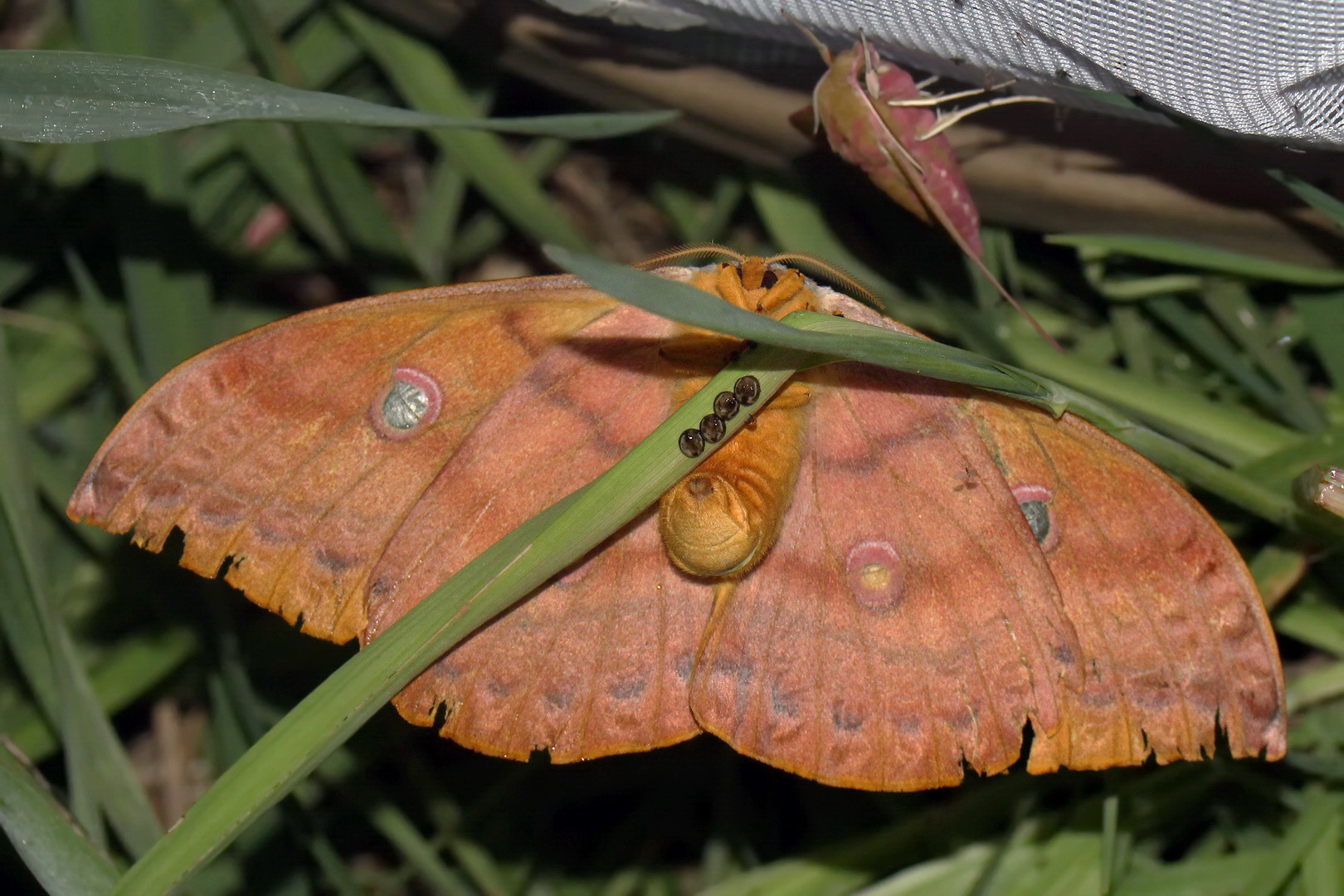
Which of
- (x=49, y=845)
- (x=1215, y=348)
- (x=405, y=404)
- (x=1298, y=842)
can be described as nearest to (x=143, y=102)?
(x=405, y=404)

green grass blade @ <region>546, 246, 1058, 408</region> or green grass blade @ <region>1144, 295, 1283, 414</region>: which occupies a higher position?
green grass blade @ <region>546, 246, 1058, 408</region>

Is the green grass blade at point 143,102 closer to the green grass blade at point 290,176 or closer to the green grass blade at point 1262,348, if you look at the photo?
the green grass blade at point 290,176

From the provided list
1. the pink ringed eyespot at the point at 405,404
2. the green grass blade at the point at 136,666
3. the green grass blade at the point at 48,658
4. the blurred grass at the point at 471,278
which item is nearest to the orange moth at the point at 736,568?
the pink ringed eyespot at the point at 405,404

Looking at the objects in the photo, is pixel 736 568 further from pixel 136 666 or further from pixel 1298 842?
pixel 136 666

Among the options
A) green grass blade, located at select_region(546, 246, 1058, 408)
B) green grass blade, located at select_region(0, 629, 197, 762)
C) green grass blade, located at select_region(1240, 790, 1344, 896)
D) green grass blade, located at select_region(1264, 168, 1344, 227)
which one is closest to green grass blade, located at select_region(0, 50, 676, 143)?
green grass blade, located at select_region(546, 246, 1058, 408)

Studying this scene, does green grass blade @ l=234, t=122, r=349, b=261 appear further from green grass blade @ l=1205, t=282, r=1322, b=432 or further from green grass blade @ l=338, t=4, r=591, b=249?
green grass blade @ l=1205, t=282, r=1322, b=432

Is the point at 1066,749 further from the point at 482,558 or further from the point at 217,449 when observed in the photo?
the point at 217,449
